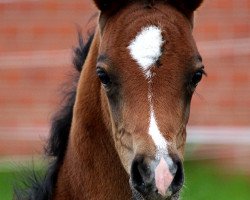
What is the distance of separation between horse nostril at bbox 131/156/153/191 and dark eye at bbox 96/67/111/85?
484mm

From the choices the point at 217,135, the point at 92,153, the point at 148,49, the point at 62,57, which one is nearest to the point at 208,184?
the point at 217,135

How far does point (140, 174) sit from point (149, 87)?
0.43 metres

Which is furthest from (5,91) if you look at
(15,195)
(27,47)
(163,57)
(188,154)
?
(163,57)

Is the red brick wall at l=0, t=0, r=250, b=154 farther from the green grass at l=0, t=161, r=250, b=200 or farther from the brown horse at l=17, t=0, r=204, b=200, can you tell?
the brown horse at l=17, t=0, r=204, b=200

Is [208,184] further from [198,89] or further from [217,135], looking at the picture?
[198,89]

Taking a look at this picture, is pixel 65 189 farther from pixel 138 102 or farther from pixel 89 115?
pixel 138 102

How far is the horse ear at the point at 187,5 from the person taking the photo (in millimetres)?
5109

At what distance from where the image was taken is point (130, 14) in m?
5.01

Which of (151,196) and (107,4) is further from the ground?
(107,4)

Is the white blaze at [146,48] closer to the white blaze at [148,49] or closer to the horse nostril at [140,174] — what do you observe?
the white blaze at [148,49]

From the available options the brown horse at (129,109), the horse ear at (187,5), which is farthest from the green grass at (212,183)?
the horse ear at (187,5)

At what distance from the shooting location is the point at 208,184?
1042 centimetres

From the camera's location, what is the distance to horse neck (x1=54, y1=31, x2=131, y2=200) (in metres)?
5.16

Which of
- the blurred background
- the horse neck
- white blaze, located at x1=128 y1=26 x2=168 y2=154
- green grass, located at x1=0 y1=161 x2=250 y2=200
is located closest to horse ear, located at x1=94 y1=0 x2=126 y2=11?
the horse neck
